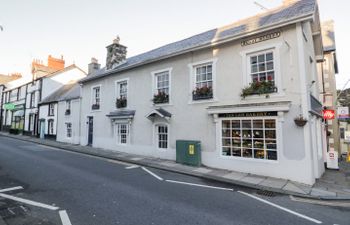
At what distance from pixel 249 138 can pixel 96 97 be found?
1387cm

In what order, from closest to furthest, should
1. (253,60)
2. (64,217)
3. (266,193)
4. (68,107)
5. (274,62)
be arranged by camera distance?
(64,217)
(266,193)
(274,62)
(253,60)
(68,107)

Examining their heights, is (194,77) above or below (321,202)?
above

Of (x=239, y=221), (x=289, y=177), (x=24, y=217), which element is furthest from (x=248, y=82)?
(x=24, y=217)

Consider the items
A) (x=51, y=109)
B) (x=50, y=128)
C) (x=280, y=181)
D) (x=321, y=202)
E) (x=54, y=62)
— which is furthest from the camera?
(x=54, y=62)

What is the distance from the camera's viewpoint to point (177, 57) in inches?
488

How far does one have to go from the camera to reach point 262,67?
9.45 m

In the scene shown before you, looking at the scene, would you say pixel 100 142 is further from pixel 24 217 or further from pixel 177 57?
pixel 24 217

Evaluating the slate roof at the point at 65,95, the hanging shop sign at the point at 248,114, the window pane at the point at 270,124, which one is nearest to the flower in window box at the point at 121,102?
the slate roof at the point at 65,95

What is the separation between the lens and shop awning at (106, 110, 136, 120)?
1455 centimetres

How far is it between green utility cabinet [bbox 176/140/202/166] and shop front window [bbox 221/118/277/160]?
1.33 m

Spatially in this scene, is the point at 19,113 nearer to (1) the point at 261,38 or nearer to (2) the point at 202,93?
(2) the point at 202,93

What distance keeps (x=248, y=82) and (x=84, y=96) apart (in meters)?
15.6

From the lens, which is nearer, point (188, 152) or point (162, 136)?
point (188, 152)

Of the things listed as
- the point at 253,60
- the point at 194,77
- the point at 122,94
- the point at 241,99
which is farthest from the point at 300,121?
the point at 122,94
